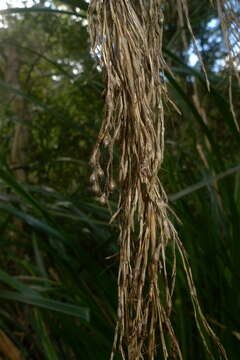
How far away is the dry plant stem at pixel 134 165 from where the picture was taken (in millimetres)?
480

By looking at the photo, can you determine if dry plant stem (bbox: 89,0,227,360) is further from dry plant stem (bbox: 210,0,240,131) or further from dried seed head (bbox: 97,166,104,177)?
dry plant stem (bbox: 210,0,240,131)

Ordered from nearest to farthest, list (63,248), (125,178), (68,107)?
(125,178), (63,248), (68,107)

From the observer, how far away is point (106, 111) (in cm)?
50

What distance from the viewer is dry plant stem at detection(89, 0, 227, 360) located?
1.57 ft

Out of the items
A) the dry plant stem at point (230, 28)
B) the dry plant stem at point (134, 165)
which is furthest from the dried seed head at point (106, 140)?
the dry plant stem at point (230, 28)

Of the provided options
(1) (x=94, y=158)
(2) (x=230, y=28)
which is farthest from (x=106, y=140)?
(2) (x=230, y=28)

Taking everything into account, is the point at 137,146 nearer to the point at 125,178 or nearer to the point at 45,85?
the point at 125,178

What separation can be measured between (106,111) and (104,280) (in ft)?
2.03

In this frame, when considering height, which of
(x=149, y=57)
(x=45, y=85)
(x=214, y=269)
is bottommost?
(x=214, y=269)

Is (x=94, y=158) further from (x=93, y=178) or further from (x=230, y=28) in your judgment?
(x=230, y=28)

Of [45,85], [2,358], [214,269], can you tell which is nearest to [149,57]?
[214,269]

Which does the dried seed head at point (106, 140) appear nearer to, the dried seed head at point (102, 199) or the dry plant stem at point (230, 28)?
the dried seed head at point (102, 199)

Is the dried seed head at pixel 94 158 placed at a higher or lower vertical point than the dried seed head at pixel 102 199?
higher

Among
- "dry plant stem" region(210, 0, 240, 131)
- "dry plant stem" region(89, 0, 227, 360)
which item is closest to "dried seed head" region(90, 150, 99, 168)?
"dry plant stem" region(89, 0, 227, 360)
